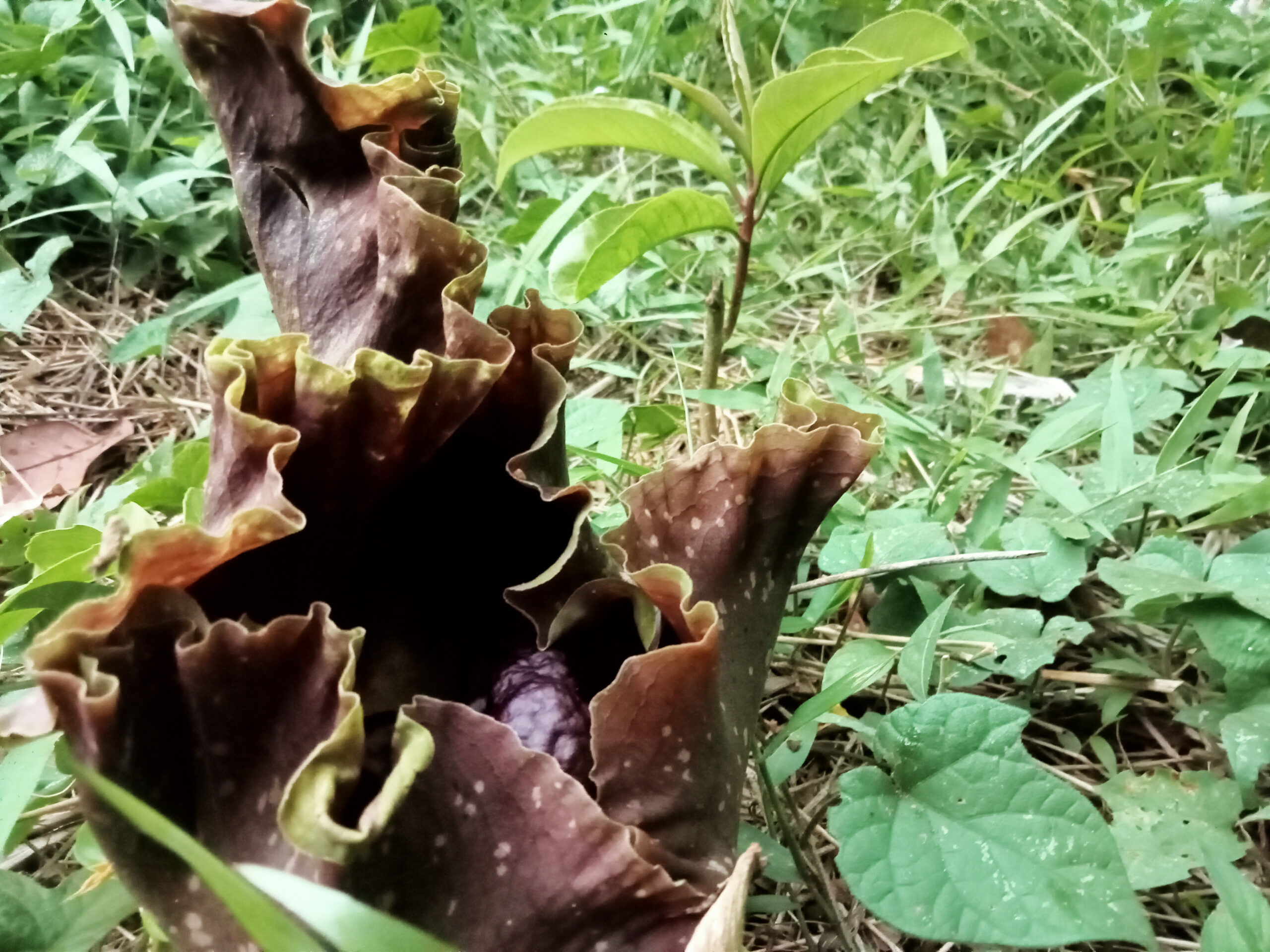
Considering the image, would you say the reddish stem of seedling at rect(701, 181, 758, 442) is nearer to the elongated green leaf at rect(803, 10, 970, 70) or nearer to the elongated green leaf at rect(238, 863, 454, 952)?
the elongated green leaf at rect(803, 10, 970, 70)

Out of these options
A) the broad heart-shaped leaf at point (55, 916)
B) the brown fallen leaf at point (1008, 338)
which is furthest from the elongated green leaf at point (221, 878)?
the brown fallen leaf at point (1008, 338)

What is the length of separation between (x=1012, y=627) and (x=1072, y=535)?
12 cm

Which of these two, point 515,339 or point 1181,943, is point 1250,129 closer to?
point 1181,943

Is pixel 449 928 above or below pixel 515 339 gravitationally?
below

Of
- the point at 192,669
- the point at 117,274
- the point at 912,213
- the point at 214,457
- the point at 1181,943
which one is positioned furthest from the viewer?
the point at 912,213

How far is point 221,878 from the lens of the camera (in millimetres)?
359

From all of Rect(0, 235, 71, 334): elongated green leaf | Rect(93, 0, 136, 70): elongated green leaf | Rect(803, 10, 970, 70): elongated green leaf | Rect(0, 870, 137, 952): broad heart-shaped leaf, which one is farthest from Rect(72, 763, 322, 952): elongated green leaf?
Rect(93, 0, 136, 70): elongated green leaf

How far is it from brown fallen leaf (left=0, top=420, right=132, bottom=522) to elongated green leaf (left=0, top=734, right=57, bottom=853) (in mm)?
539

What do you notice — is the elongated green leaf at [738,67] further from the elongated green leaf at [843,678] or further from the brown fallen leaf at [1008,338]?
the brown fallen leaf at [1008,338]

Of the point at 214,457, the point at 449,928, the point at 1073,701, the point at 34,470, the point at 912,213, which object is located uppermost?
the point at 214,457

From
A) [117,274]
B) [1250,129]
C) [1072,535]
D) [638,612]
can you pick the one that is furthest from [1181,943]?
[117,274]

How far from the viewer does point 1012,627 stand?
2.63 ft

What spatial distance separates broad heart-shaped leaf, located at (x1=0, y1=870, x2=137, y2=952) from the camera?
1.80 feet

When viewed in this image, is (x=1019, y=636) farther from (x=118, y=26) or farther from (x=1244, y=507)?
(x=118, y=26)
